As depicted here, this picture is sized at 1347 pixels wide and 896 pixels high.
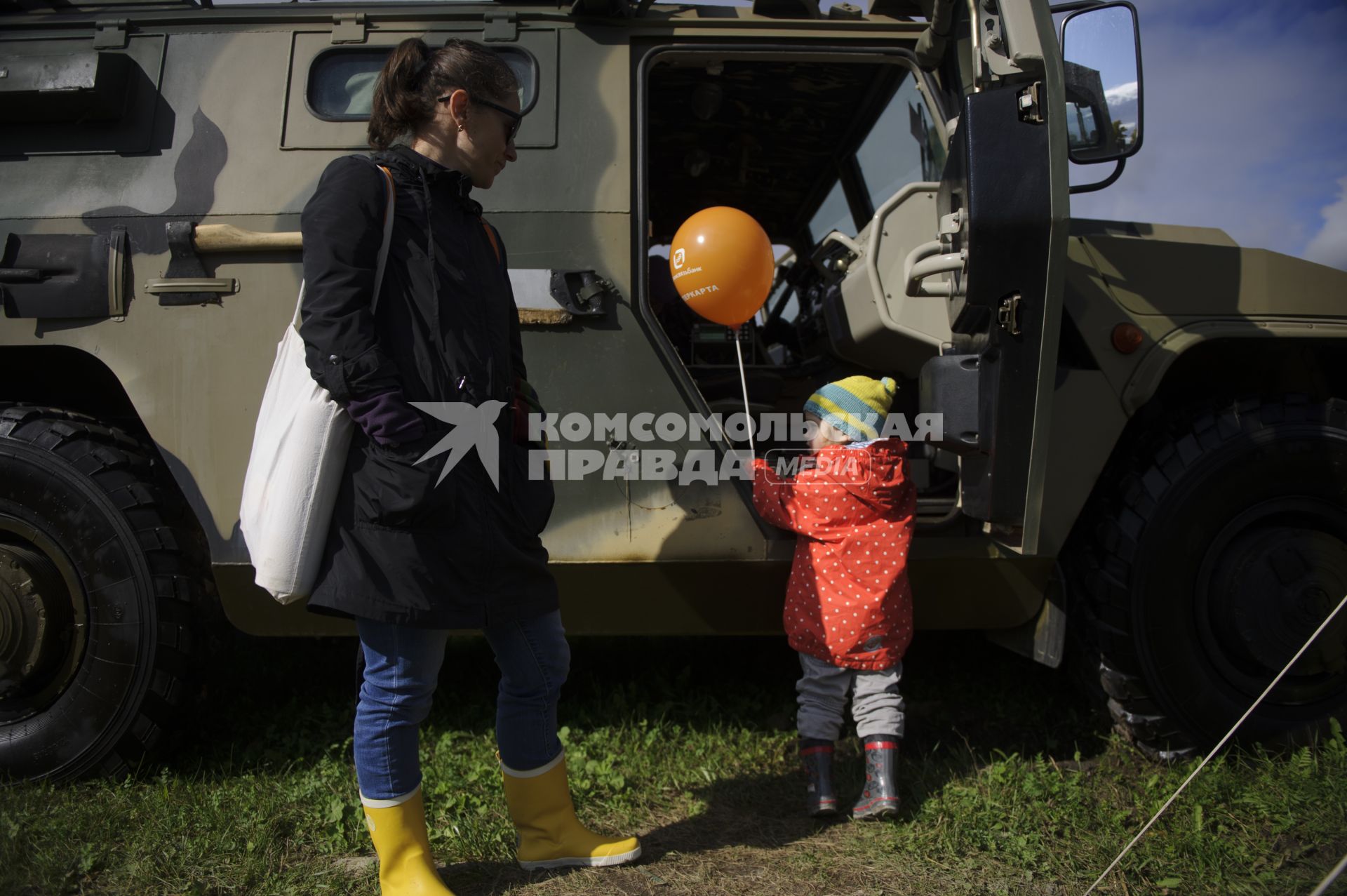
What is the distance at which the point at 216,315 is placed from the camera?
244cm

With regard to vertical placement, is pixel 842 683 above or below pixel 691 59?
below

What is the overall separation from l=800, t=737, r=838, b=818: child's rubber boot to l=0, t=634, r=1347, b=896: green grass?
0.15 feet

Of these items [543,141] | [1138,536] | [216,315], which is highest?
[543,141]

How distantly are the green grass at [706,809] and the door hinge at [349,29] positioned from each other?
69.9 inches

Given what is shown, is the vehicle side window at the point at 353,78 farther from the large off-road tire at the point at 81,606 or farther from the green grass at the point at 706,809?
the green grass at the point at 706,809

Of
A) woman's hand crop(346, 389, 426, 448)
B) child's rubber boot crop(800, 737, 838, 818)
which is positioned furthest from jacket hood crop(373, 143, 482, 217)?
child's rubber boot crop(800, 737, 838, 818)

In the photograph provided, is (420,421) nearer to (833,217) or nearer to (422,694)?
(422,694)

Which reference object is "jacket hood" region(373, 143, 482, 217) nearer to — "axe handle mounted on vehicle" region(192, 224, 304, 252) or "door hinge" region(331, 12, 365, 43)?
"axe handle mounted on vehicle" region(192, 224, 304, 252)

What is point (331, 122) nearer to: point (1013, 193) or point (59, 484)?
point (59, 484)

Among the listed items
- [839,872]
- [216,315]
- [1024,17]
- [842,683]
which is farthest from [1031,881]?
[216,315]

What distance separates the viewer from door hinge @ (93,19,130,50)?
2.53 m

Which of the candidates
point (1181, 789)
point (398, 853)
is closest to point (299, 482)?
point (398, 853)

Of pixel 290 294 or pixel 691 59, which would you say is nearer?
Result: pixel 290 294

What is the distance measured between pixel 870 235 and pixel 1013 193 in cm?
72
